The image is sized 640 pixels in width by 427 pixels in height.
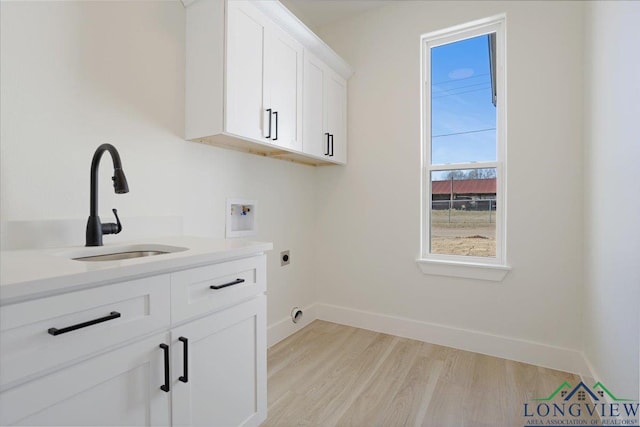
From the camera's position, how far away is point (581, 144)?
6.46ft

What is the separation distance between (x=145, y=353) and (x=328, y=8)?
2.84 meters

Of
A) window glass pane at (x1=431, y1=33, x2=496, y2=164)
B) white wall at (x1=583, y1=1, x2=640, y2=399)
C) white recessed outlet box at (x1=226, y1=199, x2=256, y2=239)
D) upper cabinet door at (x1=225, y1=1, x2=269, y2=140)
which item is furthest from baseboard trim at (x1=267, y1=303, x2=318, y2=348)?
white wall at (x1=583, y1=1, x2=640, y2=399)

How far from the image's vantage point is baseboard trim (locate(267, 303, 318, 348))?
2.33 m

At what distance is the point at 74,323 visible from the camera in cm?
72

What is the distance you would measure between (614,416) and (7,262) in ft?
7.69

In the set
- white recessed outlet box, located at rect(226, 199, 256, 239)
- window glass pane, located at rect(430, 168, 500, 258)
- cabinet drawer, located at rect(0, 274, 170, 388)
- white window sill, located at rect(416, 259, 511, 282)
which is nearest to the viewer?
cabinet drawer, located at rect(0, 274, 170, 388)

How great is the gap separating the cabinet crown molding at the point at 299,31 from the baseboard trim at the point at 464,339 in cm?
212

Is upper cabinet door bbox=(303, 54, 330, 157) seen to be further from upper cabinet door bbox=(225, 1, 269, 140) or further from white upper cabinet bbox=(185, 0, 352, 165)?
upper cabinet door bbox=(225, 1, 269, 140)

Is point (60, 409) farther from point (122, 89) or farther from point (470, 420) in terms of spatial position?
point (470, 420)

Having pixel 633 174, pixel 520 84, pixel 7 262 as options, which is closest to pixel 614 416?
pixel 633 174

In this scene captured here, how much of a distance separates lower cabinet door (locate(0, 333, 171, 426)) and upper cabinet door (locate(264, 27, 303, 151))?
1333 mm

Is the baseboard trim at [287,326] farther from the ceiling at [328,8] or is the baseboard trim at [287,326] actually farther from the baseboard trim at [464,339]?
the ceiling at [328,8]

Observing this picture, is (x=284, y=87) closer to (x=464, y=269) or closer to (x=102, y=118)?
(x=102, y=118)

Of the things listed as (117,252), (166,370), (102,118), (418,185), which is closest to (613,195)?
(418,185)
